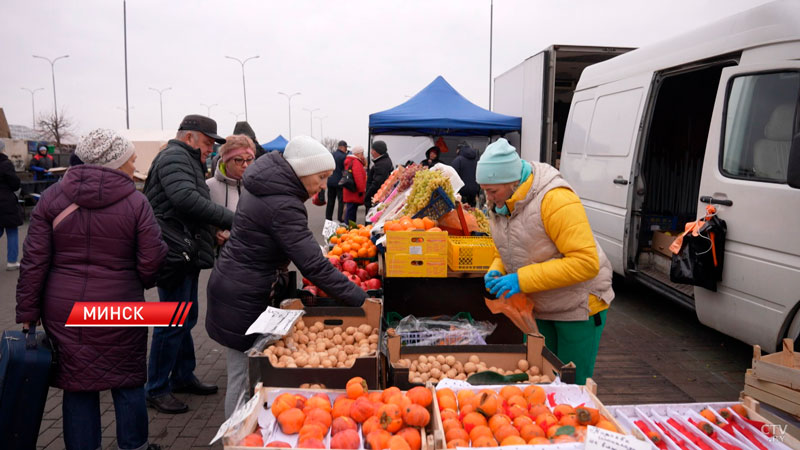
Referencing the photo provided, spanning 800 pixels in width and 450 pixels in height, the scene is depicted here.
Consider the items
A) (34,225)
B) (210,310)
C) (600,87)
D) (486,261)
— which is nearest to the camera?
(34,225)

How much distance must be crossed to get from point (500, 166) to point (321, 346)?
131 centimetres

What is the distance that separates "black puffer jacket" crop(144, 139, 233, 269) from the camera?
3.62 metres

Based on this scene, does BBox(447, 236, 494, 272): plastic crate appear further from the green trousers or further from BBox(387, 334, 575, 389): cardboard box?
BBox(387, 334, 575, 389): cardboard box

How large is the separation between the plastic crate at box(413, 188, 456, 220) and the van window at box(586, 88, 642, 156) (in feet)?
8.86

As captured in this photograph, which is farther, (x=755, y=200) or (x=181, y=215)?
(x=755, y=200)

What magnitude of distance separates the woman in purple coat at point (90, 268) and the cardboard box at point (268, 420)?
113 cm

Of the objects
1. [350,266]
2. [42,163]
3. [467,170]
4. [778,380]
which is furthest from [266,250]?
[42,163]

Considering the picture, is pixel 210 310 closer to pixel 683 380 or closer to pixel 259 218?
pixel 259 218

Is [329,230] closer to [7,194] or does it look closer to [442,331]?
[442,331]

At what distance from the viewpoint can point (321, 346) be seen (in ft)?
8.79

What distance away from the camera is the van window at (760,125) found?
3826mm

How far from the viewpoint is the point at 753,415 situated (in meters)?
2.17

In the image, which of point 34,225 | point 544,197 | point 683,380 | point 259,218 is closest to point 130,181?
point 34,225

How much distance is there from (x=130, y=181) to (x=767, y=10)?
15.0ft
